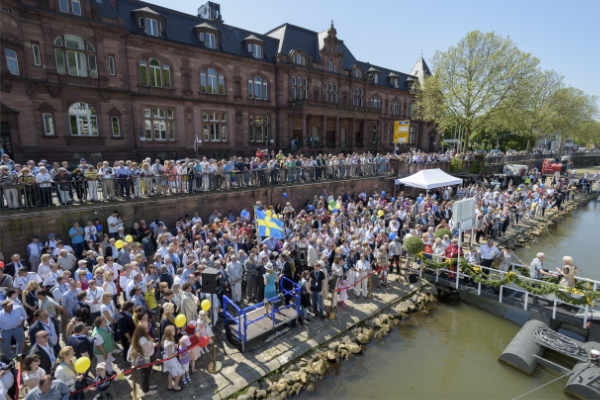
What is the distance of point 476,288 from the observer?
1158cm

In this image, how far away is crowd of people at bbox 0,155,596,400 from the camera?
21.2 feet

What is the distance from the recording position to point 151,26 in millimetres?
22922

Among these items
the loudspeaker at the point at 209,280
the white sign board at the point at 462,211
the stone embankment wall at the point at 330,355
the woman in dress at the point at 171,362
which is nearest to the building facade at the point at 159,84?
the loudspeaker at the point at 209,280

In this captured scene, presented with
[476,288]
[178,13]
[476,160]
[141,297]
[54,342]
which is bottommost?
[476,288]

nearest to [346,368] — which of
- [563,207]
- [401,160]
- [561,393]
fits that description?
[561,393]

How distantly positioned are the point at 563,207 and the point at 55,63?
40.3 metres

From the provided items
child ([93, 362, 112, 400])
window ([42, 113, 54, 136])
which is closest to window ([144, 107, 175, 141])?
window ([42, 113, 54, 136])

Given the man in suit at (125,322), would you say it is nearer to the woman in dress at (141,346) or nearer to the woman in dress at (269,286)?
the woman in dress at (141,346)

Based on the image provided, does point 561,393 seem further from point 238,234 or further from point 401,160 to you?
point 401,160

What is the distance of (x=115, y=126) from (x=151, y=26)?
25.4 feet

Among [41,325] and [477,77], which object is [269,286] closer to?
[41,325]

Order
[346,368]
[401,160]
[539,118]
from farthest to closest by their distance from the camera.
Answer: [539,118] → [401,160] → [346,368]

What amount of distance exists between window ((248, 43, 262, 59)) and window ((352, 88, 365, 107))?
1372 cm

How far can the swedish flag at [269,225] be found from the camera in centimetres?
1126
